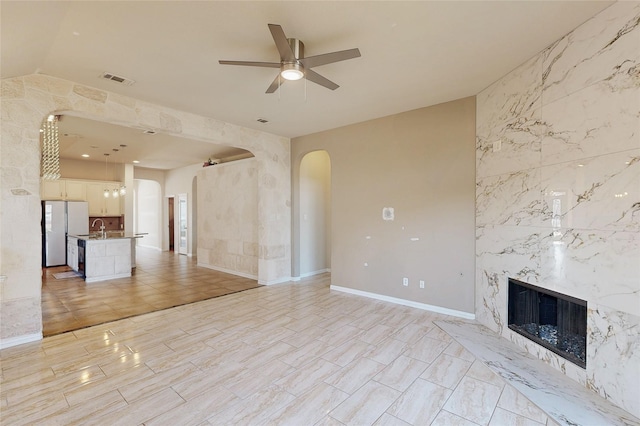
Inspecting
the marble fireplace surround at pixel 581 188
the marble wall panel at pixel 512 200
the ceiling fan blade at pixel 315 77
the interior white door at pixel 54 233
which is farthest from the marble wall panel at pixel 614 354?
the interior white door at pixel 54 233

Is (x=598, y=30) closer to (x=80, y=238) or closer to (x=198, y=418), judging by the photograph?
(x=198, y=418)

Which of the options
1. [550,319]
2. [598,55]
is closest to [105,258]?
[550,319]

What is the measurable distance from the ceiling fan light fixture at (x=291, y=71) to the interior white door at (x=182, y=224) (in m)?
8.59

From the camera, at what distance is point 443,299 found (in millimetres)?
4121

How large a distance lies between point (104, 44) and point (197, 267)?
5.98 m

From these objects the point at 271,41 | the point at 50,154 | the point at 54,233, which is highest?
the point at 271,41

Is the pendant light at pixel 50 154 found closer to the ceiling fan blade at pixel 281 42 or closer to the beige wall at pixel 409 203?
the ceiling fan blade at pixel 281 42

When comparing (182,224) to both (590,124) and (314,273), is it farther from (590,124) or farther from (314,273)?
(590,124)

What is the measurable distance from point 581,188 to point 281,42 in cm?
281

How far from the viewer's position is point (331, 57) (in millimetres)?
2303

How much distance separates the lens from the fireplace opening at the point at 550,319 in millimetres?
2543

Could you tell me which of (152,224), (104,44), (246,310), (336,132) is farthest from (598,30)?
(152,224)

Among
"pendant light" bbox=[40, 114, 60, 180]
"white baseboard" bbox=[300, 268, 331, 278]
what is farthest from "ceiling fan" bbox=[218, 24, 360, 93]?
"white baseboard" bbox=[300, 268, 331, 278]

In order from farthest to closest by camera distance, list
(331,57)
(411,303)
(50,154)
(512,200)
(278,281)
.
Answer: (278,281) < (50,154) < (411,303) < (512,200) < (331,57)
